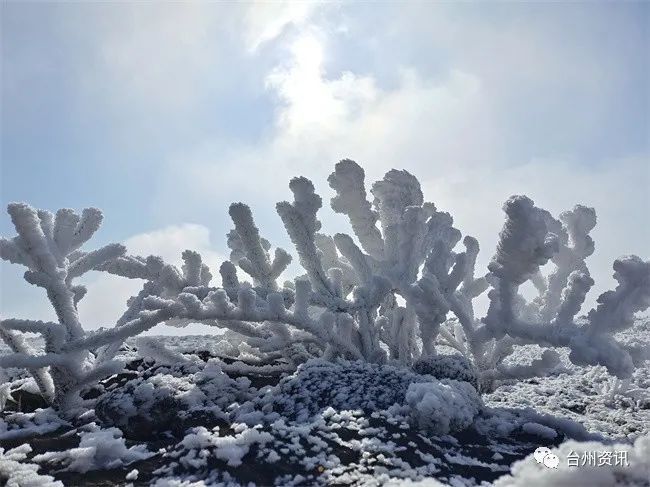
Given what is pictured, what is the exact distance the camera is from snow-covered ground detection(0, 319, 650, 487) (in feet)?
8.34

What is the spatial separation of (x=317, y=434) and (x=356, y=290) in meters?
2.78

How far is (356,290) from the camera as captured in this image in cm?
587

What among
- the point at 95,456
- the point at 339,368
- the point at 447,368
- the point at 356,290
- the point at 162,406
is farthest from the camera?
the point at 356,290

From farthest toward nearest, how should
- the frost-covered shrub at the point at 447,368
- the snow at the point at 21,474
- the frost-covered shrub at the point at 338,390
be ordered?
1. the frost-covered shrub at the point at 447,368
2. the frost-covered shrub at the point at 338,390
3. the snow at the point at 21,474

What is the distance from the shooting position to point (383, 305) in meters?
6.58

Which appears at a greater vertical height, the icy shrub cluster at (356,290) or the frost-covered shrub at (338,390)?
the icy shrub cluster at (356,290)

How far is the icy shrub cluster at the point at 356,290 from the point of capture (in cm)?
431

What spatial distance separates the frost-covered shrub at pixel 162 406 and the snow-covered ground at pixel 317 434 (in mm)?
11

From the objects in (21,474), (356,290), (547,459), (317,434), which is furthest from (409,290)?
(21,474)

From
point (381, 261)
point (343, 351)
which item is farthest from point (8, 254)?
point (381, 261)

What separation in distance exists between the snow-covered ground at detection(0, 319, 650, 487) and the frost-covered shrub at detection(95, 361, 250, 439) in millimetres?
11

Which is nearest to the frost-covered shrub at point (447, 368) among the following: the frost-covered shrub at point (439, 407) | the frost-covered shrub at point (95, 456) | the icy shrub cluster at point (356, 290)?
the icy shrub cluster at point (356, 290)

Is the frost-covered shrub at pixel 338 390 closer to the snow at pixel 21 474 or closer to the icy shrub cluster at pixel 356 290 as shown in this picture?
the icy shrub cluster at pixel 356 290

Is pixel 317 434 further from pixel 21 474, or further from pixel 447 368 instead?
pixel 447 368
